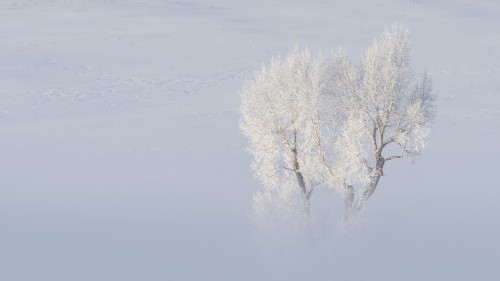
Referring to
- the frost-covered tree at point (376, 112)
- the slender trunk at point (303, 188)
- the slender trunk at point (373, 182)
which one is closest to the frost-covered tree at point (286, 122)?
the slender trunk at point (303, 188)

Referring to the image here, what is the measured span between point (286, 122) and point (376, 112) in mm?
3558

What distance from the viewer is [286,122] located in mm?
35625

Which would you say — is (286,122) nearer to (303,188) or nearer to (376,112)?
(303,188)

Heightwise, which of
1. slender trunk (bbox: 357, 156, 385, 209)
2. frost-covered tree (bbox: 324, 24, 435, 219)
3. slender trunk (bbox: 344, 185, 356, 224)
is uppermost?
frost-covered tree (bbox: 324, 24, 435, 219)

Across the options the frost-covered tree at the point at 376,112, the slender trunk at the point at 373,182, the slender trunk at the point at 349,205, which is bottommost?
the slender trunk at the point at 349,205

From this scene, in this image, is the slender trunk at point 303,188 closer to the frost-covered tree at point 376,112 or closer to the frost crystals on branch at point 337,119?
the frost crystals on branch at point 337,119

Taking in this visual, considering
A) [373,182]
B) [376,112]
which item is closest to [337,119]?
[376,112]

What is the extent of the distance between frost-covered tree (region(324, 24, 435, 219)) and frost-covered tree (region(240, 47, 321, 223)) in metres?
1.06

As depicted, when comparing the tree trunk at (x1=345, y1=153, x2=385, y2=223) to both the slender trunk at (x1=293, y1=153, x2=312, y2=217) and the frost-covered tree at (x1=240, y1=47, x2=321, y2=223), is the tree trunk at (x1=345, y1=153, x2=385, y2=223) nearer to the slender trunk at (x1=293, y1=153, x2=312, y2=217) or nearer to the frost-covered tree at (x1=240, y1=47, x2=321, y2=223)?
the slender trunk at (x1=293, y1=153, x2=312, y2=217)

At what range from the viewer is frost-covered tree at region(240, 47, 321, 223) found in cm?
3512

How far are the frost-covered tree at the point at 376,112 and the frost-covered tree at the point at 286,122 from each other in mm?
1061

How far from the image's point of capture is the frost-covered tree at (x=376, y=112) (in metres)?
34.4

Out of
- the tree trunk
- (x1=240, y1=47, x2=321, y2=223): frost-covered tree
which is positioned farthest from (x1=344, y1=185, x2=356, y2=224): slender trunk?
(x1=240, y1=47, x2=321, y2=223): frost-covered tree

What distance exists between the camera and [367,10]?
253 ft
